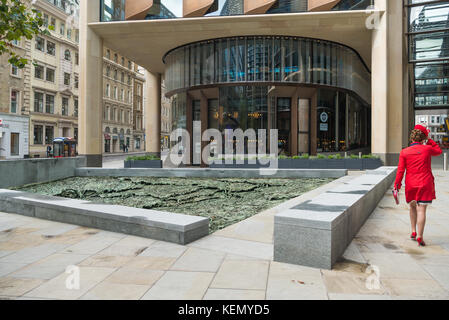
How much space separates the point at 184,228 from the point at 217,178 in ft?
32.7

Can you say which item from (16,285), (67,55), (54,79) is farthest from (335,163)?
(67,55)

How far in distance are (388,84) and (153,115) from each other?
816 inches

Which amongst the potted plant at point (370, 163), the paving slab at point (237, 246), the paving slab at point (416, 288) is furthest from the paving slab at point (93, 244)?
the potted plant at point (370, 163)

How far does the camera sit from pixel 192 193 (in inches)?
450

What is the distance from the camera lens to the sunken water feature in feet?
28.6

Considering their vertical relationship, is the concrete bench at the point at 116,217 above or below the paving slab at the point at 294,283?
above

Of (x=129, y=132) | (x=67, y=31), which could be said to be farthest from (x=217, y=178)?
(x=129, y=132)

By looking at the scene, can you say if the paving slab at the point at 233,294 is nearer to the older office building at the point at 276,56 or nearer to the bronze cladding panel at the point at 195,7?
the older office building at the point at 276,56

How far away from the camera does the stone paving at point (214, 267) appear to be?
3.41 meters

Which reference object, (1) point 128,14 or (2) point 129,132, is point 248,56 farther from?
(2) point 129,132

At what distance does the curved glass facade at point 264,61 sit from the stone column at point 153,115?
8.24 meters

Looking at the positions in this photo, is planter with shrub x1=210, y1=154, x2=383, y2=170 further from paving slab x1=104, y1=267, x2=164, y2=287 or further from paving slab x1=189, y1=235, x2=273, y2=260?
paving slab x1=104, y1=267, x2=164, y2=287

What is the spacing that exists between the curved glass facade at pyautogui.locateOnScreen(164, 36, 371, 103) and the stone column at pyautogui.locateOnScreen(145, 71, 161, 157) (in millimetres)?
8237
